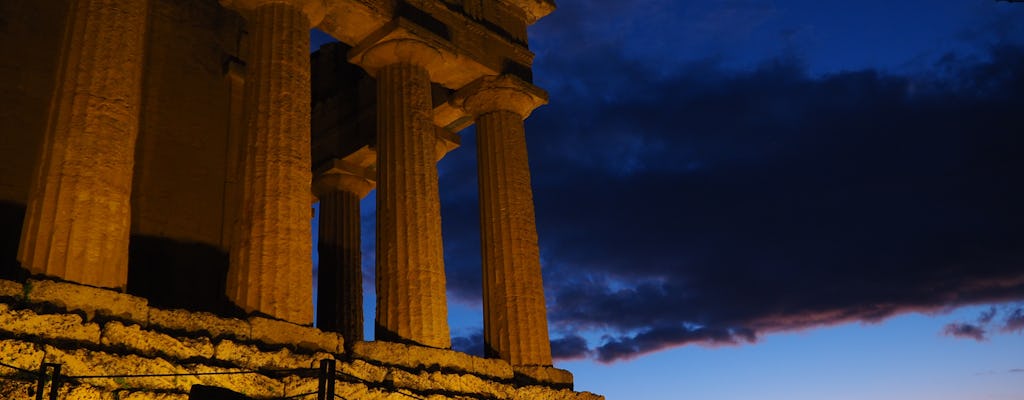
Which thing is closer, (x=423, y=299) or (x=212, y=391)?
(x=212, y=391)

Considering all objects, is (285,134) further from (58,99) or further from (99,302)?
(99,302)

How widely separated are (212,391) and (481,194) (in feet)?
44.1

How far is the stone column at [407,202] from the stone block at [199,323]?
419 cm

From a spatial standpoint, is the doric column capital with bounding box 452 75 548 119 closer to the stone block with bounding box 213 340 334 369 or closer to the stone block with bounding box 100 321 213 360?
the stone block with bounding box 213 340 334 369

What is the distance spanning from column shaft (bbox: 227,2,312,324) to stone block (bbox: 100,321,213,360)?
6.12ft

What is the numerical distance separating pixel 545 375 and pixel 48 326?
1008 centimetres

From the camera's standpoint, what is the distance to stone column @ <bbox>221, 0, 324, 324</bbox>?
1445cm

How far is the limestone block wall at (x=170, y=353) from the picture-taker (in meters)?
10.7

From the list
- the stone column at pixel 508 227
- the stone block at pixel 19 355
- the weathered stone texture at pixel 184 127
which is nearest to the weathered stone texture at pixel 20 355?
the stone block at pixel 19 355

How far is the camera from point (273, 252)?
48.0 ft

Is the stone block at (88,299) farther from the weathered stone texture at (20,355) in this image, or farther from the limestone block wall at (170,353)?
the weathered stone texture at (20,355)

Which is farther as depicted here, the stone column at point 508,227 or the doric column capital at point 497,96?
the doric column capital at point 497,96

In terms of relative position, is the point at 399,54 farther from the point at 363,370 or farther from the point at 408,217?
the point at 363,370

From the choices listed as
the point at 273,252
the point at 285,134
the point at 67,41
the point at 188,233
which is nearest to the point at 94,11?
the point at 67,41
